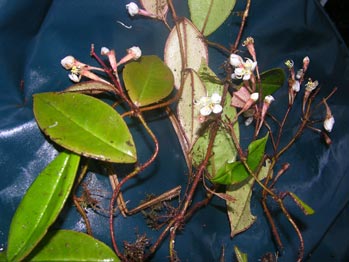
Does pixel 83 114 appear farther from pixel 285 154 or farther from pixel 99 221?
pixel 285 154

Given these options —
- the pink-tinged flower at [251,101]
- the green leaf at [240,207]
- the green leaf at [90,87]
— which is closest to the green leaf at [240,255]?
the green leaf at [240,207]

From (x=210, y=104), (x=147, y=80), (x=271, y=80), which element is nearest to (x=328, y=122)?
(x=271, y=80)

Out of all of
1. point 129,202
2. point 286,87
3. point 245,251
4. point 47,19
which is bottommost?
point 245,251

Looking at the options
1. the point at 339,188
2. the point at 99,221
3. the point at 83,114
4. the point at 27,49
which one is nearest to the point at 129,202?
the point at 99,221

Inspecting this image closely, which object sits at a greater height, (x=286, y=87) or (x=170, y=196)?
(x=286, y=87)

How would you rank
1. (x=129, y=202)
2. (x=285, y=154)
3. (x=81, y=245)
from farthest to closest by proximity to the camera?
(x=285, y=154), (x=129, y=202), (x=81, y=245)

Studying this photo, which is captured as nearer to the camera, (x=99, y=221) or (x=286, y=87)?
(x=99, y=221)

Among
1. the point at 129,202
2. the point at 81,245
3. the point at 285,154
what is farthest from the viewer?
the point at 285,154

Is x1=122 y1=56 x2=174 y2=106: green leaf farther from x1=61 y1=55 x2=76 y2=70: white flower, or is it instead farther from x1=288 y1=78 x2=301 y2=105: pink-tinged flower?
x1=288 y1=78 x2=301 y2=105: pink-tinged flower
